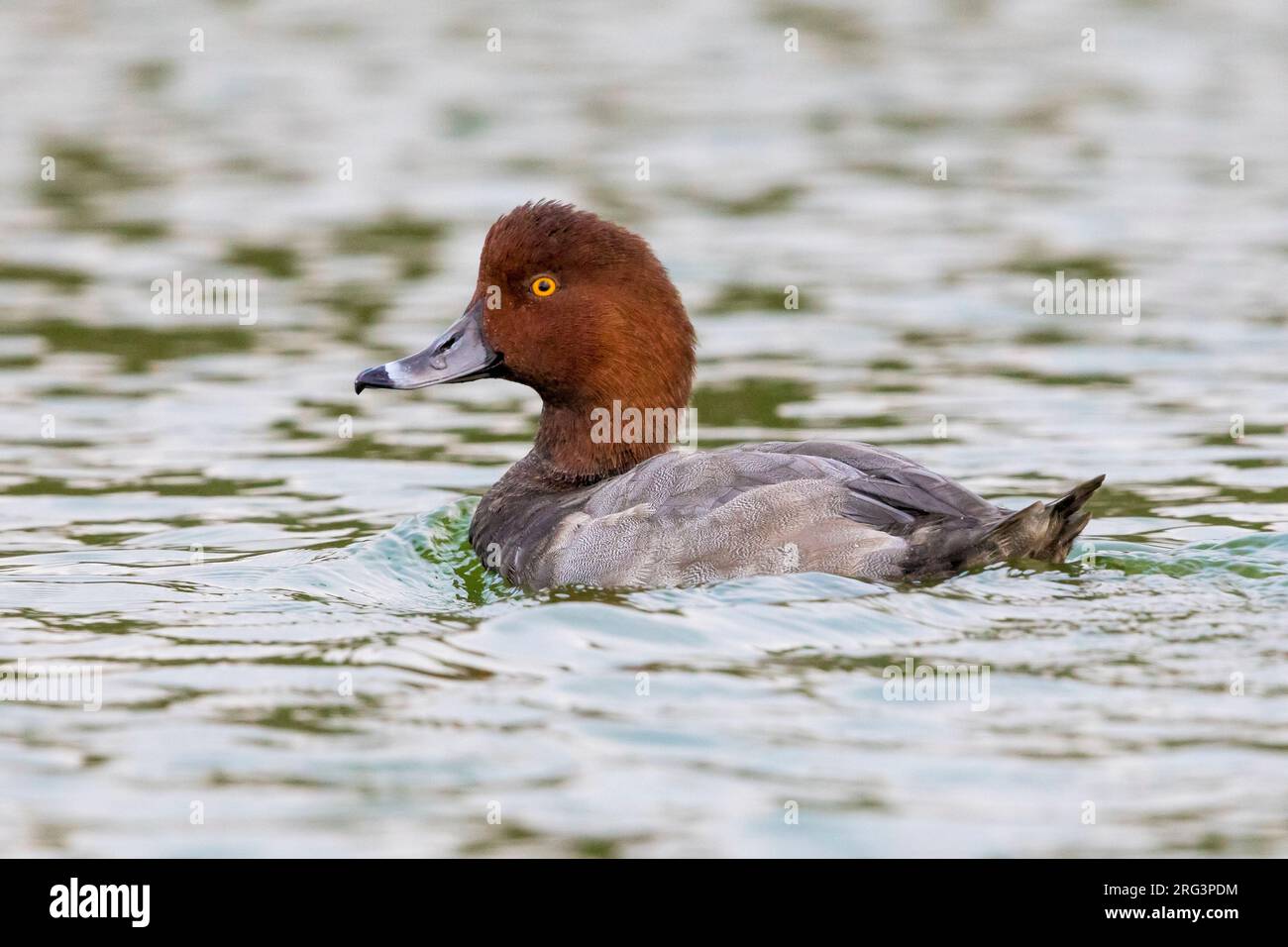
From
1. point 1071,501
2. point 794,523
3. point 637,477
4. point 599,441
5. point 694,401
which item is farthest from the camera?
point 694,401

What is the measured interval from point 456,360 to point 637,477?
50.2 inches

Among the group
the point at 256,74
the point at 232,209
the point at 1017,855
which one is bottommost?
the point at 1017,855

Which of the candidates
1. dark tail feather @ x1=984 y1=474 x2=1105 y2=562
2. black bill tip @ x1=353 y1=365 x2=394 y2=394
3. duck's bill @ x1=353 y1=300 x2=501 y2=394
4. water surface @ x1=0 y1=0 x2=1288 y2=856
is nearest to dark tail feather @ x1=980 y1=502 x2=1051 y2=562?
dark tail feather @ x1=984 y1=474 x2=1105 y2=562

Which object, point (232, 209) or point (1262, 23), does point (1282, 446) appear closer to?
point (232, 209)

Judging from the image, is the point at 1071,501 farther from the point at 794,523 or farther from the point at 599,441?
the point at 599,441

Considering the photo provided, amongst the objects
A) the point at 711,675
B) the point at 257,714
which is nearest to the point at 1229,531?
the point at 711,675

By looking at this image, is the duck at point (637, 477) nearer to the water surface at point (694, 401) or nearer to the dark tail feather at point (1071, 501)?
the dark tail feather at point (1071, 501)

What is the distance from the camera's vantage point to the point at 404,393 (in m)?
12.1

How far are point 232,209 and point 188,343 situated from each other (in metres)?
2.81

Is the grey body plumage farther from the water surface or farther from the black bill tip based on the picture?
the black bill tip

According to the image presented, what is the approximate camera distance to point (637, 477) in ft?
25.1

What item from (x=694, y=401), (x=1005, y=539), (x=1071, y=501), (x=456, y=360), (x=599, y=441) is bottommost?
(x=1005, y=539)

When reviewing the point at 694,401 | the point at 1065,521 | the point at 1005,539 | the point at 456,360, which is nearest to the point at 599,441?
the point at 456,360

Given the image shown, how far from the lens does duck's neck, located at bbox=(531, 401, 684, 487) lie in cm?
836
